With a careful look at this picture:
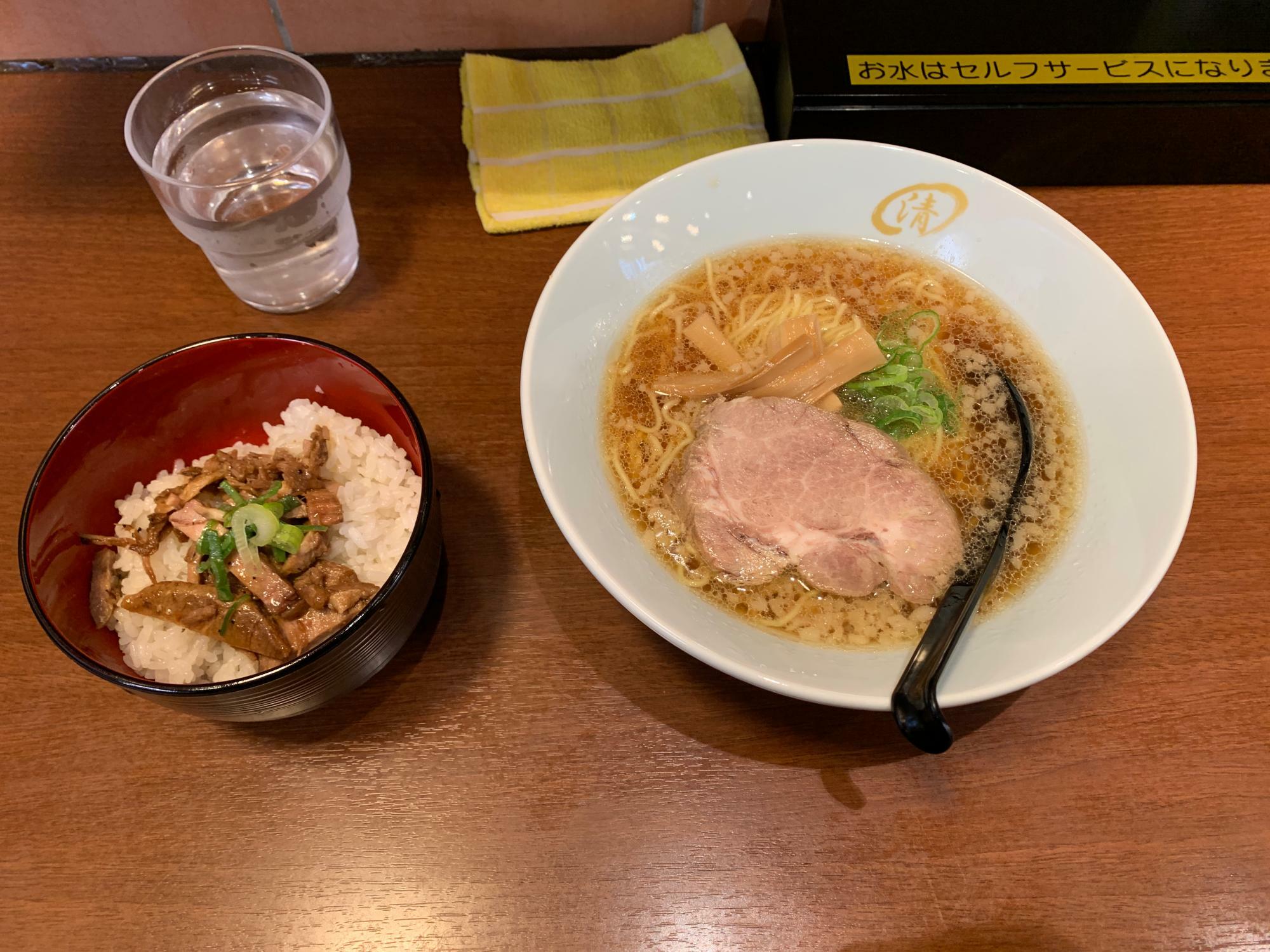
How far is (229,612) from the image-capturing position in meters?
1.13

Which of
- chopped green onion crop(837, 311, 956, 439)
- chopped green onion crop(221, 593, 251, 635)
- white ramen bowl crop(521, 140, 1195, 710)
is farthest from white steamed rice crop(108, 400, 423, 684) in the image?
chopped green onion crop(837, 311, 956, 439)

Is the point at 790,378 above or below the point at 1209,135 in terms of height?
below

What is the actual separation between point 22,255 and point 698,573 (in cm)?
162

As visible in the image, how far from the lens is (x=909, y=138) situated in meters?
1.70

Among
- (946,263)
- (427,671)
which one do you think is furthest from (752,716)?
(946,263)

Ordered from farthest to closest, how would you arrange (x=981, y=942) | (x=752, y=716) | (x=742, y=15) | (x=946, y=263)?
(x=742, y=15) → (x=946, y=263) → (x=752, y=716) → (x=981, y=942)

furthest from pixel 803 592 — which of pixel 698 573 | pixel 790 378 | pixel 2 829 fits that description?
pixel 2 829

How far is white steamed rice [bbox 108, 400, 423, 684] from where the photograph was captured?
1137mm

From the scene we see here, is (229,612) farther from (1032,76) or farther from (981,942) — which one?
(1032,76)

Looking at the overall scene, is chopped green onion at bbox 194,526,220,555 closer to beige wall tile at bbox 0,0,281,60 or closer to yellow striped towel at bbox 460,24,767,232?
yellow striped towel at bbox 460,24,767,232

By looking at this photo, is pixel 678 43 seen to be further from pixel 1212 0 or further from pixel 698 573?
pixel 698 573

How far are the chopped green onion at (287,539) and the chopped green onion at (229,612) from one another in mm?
89

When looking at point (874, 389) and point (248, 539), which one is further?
point (874, 389)

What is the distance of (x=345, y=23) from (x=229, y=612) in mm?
1535
